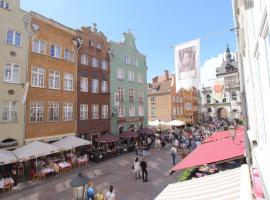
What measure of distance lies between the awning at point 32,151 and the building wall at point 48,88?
10.6 ft

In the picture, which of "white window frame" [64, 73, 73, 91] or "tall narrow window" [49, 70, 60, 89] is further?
"white window frame" [64, 73, 73, 91]

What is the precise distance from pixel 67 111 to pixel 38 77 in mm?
4691

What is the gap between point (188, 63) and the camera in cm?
970

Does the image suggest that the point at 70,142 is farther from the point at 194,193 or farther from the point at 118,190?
the point at 194,193

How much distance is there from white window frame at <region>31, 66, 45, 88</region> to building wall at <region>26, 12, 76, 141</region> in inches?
10.3

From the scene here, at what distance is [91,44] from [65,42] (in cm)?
393

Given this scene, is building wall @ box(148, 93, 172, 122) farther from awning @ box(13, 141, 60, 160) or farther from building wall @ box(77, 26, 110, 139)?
awning @ box(13, 141, 60, 160)

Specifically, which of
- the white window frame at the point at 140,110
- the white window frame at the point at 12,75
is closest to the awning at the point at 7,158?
the white window frame at the point at 12,75

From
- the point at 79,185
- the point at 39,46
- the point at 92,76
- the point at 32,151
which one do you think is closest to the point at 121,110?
the point at 92,76

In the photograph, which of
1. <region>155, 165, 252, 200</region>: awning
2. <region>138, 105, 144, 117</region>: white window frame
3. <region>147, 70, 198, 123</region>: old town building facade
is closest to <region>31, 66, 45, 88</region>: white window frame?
<region>138, 105, 144, 117</region>: white window frame

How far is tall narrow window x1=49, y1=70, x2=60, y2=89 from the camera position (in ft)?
72.5

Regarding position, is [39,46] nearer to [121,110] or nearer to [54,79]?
[54,79]

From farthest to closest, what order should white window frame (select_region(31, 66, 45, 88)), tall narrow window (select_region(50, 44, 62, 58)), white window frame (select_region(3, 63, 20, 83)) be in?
tall narrow window (select_region(50, 44, 62, 58))
white window frame (select_region(31, 66, 45, 88))
white window frame (select_region(3, 63, 20, 83))

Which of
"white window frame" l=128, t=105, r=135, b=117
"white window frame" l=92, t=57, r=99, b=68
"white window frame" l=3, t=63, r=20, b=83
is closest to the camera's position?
"white window frame" l=3, t=63, r=20, b=83
